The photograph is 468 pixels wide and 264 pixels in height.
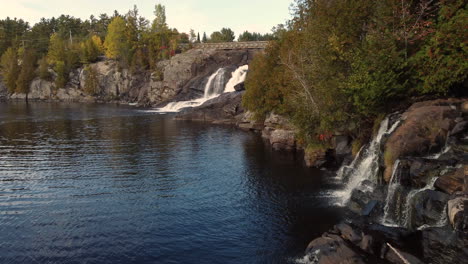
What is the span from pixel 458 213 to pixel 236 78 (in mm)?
77713

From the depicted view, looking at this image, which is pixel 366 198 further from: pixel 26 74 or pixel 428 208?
pixel 26 74

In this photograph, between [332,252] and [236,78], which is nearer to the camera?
[332,252]

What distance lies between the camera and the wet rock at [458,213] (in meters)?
17.1

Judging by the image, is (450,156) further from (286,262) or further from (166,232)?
(166,232)

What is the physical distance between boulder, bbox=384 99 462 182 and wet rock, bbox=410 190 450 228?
491 centimetres

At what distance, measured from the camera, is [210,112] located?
76750 mm

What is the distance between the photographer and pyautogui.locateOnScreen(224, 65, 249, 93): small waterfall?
90.4 m

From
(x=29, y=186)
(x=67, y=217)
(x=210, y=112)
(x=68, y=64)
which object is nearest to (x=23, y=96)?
(x=68, y=64)

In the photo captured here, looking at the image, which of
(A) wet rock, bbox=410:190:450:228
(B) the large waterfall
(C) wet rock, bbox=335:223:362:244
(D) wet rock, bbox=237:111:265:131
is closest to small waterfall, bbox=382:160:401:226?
(A) wet rock, bbox=410:190:450:228

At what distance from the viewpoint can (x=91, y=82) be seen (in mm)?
131250

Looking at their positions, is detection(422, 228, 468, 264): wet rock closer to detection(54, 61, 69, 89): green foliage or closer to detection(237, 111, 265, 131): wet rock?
detection(237, 111, 265, 131): wet rock

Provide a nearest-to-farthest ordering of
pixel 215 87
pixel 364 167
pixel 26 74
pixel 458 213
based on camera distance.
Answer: pixel 458 213, pixel 364 167, pixel 215 87, pixel 26 74

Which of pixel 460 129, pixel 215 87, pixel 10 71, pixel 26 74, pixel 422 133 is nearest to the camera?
pixel 460 129

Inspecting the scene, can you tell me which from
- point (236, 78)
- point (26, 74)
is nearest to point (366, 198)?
point (236, 78)
